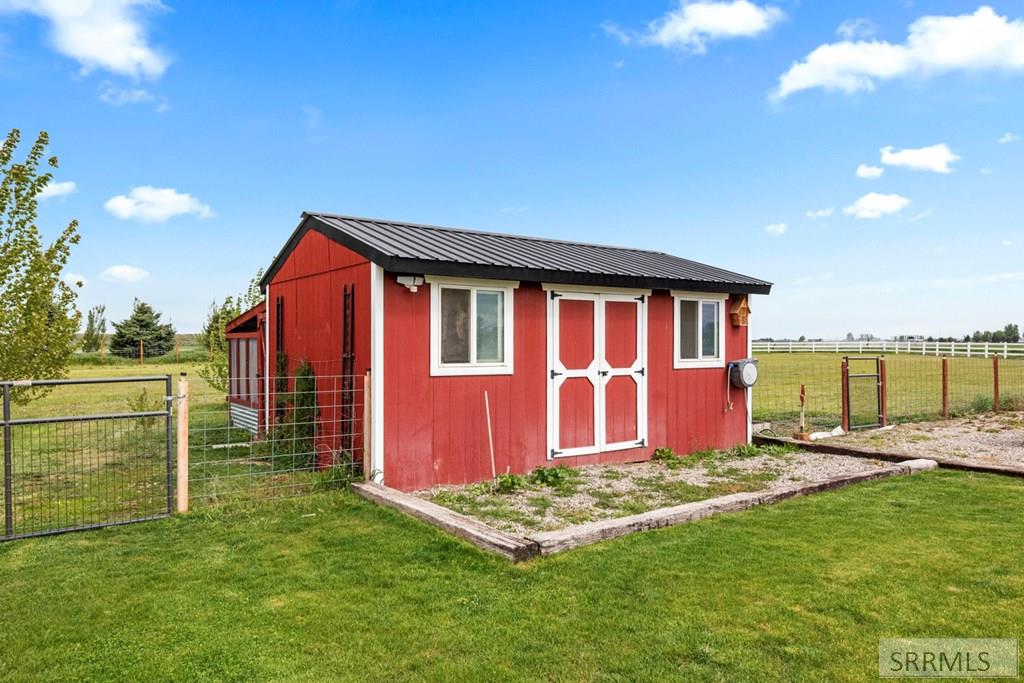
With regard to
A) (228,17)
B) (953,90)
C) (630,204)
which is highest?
(228,17)

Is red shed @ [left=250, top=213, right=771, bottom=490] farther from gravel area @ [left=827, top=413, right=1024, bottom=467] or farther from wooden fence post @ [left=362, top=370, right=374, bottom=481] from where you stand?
gravel area @ [left=827, top=413, right=1024, bottom=467]

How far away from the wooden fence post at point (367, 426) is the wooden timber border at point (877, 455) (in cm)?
585

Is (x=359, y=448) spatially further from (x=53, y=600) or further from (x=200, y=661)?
(x=200, y=661)

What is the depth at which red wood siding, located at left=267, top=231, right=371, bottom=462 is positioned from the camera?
6.11m

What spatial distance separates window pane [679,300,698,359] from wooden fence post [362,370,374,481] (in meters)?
4.25

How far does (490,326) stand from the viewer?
6402 mm

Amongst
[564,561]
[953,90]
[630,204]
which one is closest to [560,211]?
[630,204]

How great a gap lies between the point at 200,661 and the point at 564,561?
6.74ft

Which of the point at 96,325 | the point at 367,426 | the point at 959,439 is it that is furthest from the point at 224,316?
the point at 96,325

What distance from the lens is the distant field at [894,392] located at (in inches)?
466

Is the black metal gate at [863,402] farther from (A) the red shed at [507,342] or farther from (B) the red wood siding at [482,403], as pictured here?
(B) the red wood siding at [482,403]

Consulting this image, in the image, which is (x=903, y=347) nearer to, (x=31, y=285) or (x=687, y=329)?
(x=687, y=329)

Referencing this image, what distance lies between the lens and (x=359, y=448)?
6008 millimetres

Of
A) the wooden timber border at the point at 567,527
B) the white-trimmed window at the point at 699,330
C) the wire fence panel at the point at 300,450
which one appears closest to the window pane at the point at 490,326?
the wire fence panel at the point at 300,450
